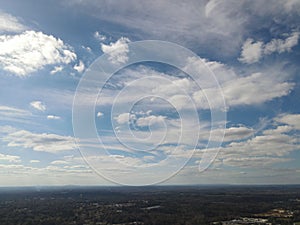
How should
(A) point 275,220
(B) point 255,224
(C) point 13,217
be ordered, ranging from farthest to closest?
1. (C) point 13,217
2. (A) point 275,220
3. (B) point 255,224

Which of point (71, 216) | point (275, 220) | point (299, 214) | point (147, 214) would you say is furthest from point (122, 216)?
point (299, 214)

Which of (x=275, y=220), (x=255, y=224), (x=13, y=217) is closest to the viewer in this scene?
(x=255, y=224)

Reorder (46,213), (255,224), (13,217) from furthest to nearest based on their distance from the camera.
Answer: (46,213) < (13,217) < (255,224)

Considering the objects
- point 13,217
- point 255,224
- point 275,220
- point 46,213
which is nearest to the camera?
point 255,224

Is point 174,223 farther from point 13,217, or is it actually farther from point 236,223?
point 13,217

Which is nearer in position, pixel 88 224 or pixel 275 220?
pixel 88 224

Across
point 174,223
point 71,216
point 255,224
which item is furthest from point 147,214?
point 255,224

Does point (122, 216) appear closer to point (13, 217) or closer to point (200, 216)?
point (200, 216)

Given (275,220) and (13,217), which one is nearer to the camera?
(275,220)
